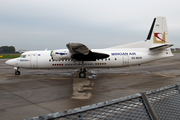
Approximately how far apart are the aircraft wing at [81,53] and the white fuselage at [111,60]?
31.9 inches

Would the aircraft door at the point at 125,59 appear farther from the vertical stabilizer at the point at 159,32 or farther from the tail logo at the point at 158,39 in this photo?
the tail logo at the point at 158,39

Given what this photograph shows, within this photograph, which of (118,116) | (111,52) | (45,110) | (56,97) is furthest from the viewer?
(111,52)

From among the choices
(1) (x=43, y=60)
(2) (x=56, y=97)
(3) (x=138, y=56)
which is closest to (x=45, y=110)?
(2) (x=56, y=97)

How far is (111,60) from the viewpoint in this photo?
49.2 ft

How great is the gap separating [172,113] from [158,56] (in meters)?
13.7

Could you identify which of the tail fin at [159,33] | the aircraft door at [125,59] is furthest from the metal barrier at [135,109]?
the tail fin at [159,33]

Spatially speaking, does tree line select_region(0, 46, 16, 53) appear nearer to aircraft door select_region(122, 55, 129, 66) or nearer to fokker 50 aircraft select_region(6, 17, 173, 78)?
fokker 50 aircraft select_region(6, 17, 173, 78)

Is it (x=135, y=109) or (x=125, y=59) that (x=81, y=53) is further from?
(x=135, y=109)

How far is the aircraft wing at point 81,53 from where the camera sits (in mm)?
12273

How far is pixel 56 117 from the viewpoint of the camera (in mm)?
1690

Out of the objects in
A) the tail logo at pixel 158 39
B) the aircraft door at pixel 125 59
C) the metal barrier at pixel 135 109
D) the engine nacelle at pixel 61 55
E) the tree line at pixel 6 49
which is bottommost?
the metal barrier at pixel 135 109

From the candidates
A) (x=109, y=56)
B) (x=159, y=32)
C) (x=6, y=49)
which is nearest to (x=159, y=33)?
(x=159, y=32)

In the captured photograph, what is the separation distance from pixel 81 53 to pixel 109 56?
311 cm

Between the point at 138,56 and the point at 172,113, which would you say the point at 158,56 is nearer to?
the point at 138,56
